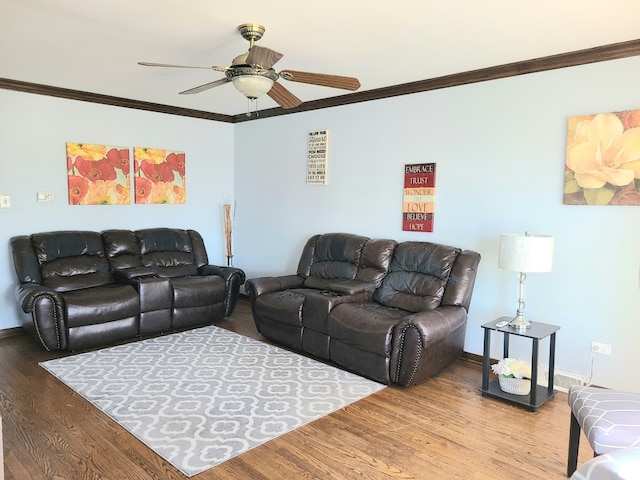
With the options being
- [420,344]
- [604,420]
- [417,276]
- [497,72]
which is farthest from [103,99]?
[604,420]

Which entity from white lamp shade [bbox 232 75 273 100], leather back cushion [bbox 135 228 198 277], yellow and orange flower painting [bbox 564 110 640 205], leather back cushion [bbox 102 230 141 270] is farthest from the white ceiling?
leather back cushion [bbox 135 228 198 277]

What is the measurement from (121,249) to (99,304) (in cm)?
104

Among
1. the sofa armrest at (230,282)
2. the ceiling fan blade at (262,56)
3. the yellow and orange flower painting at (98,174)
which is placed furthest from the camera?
the sofa armrest at (230,282)

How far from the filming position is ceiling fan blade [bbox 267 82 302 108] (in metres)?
3.16

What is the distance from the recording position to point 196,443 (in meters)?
2.60

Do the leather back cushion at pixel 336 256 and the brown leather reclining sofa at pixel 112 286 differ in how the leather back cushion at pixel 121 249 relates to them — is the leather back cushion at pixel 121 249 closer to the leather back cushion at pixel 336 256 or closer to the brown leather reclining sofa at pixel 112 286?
the brown leather reclining sofa at pixel 112 286

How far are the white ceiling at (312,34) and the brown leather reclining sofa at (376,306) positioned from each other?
1.62m

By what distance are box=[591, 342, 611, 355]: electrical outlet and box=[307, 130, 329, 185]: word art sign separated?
10.0 feet

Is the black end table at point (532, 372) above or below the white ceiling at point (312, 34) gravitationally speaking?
below

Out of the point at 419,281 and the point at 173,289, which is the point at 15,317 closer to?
the point at 173,289

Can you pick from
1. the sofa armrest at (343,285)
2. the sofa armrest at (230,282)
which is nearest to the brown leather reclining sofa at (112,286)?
the sofa armrest at (230,282)

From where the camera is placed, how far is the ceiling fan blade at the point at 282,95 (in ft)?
10.4

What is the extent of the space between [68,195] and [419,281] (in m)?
3.82

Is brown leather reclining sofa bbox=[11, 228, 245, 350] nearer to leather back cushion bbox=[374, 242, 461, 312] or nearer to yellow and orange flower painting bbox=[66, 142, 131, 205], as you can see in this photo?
yellow and orange flower painting bbox=[66, 142, 131, 205]
